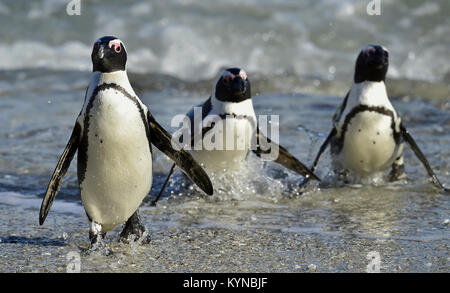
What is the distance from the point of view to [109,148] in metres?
3.67

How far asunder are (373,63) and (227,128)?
3.82 feet

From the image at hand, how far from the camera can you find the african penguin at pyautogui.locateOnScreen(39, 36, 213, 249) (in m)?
3.62

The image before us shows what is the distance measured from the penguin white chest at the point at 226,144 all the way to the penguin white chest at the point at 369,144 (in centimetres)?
75

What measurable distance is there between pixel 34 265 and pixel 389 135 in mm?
2869

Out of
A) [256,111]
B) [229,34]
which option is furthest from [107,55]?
[229,34]

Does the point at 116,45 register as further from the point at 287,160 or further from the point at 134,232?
the point at 287,160

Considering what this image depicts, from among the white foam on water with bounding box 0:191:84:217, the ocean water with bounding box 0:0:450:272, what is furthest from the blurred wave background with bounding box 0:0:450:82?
the white foam on water with bounding box 0:191:84:217

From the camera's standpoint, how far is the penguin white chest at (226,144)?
505cm

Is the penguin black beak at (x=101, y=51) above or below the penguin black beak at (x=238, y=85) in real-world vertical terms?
above

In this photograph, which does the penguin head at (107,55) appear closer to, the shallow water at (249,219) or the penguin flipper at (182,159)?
the penguin flipper at (182,159)

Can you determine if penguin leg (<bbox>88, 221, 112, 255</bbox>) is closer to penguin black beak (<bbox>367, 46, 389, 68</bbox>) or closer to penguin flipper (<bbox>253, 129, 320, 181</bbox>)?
penguin flipper (<bbox>253, 129, 320, 181</bbox>)

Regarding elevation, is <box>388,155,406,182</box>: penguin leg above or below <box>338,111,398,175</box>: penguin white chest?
below

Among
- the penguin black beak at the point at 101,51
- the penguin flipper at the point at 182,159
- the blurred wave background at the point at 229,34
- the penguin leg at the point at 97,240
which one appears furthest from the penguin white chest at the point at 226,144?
the blurred wave background at the point at 229,34

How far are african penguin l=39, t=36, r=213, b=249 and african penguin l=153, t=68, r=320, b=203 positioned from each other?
47.7 inches
